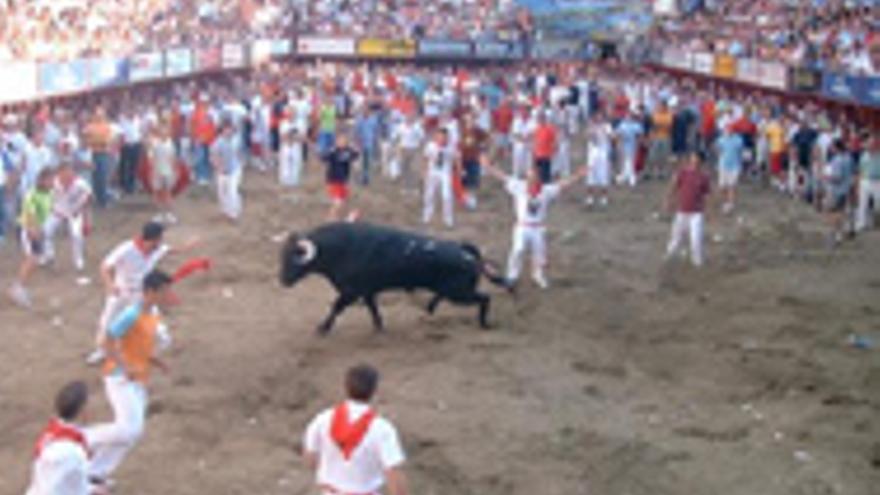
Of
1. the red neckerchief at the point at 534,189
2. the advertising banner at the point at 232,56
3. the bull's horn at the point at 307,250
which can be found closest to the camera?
the bull's horn at the point at 307,250

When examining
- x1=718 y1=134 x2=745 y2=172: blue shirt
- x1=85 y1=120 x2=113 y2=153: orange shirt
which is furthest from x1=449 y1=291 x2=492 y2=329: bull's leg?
x1=718 y1=134 x2=745 y2=172: blue shirt

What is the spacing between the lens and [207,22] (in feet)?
144

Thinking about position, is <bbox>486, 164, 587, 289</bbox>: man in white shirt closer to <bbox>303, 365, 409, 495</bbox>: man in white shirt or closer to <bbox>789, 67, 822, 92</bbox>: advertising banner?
<bbox>303, 365, 409, 495</bbox>: man in white shirt

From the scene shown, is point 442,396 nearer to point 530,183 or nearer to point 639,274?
point 530,183

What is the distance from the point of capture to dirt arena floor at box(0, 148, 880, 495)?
32.1ft

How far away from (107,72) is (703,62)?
61.8 ft

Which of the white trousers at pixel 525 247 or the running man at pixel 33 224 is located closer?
the running man at pixel 33 224

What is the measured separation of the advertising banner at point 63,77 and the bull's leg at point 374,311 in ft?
45.1

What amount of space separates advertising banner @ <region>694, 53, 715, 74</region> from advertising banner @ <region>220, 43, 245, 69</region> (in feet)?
50.0

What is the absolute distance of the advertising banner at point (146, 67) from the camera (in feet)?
98.1

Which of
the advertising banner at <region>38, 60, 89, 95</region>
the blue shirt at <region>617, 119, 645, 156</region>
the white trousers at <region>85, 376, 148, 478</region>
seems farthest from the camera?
the blue shirt at <region>617, 119, 645, 156</region>

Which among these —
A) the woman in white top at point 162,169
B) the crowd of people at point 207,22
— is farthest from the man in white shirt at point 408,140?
the crowd of people at point 207,22

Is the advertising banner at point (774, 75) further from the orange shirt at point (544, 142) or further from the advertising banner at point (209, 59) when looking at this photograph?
the advertising banner at point (209, 59)

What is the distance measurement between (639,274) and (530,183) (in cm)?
285
